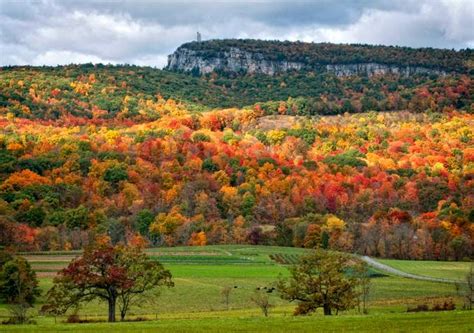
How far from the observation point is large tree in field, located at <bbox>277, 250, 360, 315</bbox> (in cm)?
6162

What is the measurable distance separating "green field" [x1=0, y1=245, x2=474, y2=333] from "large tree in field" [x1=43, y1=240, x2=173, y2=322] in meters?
1.67

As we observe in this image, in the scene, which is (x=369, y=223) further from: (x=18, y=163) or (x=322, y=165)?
(x=18, y=163)

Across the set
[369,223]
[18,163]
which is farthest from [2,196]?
[369,223]

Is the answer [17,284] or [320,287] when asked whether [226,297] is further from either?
[17,284]

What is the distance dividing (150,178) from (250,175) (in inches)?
843

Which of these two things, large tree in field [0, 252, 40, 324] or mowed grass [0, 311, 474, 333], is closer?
mowed grass [0, 311, 474, 333]

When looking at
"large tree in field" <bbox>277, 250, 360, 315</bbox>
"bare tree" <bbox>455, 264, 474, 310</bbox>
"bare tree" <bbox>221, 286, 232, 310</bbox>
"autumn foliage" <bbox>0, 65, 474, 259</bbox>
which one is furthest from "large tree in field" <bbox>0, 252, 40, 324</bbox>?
"autumn foliage" <bbox>0, 65, 474, 259</bbox>

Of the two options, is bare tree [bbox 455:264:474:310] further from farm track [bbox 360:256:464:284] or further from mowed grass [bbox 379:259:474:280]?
mowed grass [bbox 379:259:474:280]

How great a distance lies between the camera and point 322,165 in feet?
599

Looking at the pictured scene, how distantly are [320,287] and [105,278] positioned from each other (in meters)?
16.3

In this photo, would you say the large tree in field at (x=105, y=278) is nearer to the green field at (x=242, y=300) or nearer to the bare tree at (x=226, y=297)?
the green field at (x=242, y=300)

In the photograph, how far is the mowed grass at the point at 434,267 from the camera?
330ft

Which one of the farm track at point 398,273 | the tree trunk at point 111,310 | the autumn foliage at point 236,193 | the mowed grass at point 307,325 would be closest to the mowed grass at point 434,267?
the farm track at point 398,273

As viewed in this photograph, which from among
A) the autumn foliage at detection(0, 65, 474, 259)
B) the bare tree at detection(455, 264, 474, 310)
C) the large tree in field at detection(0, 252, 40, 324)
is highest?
the autumn foliage at detection(0, 65, 474, 259)
